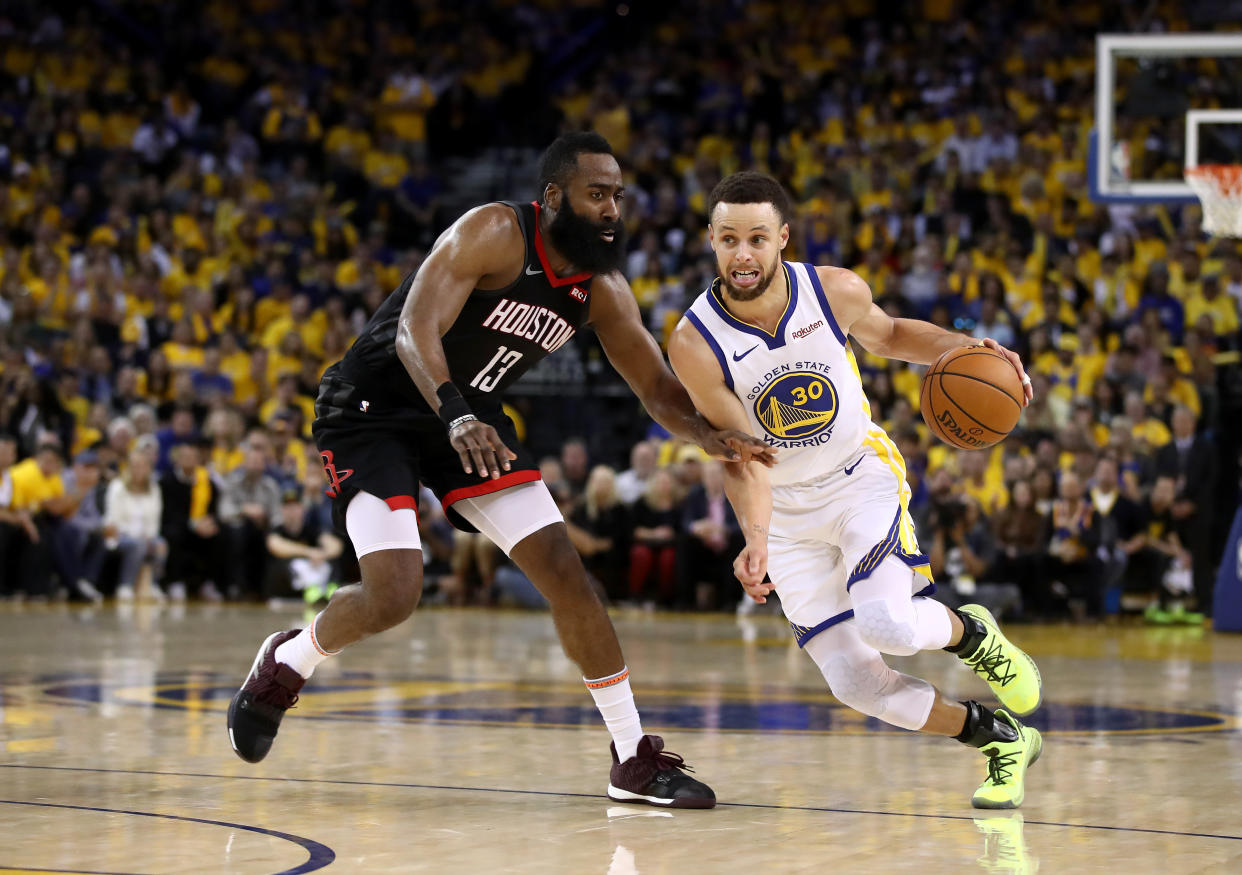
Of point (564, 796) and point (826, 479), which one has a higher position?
point (826, 479)

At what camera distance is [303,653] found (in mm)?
5184

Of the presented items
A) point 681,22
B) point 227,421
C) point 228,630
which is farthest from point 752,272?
point 681,22

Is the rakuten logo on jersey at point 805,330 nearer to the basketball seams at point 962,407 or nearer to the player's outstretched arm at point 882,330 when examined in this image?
the player's outstretched arm at point 882,330

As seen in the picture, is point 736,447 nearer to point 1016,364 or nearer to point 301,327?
point 1016,364

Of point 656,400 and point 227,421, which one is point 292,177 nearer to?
point 227,421

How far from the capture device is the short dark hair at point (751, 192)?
16.4 feet

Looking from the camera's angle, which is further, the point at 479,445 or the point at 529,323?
the point at 529,323

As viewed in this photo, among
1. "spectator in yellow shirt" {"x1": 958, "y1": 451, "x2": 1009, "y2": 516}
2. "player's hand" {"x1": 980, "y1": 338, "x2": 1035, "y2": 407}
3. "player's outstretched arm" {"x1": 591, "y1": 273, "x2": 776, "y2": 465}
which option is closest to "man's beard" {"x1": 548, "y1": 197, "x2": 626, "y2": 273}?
"player's outstretched arm" {"x1": 591, "y1": 273, "x2": 776, "y2": 465}

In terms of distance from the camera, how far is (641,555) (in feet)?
46.9

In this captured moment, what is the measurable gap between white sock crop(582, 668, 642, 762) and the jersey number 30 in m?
1.03

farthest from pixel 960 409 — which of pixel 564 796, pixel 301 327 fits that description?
pixel 301 327

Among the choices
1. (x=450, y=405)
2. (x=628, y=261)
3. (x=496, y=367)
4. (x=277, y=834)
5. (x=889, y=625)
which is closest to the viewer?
(x=277, y=834)

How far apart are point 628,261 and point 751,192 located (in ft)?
34.1

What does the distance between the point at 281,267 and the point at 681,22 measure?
7399mm
